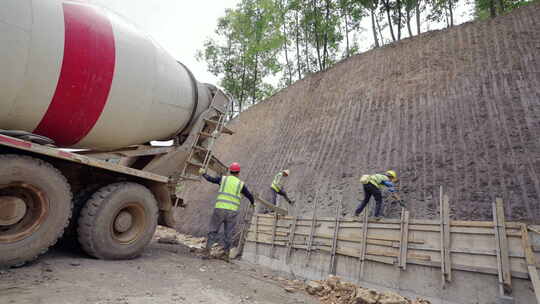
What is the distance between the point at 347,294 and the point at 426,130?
5.76 m

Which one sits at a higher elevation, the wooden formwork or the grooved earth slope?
the grooved earth slope

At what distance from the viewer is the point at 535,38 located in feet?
28.6

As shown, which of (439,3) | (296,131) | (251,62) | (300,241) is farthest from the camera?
(251,62)

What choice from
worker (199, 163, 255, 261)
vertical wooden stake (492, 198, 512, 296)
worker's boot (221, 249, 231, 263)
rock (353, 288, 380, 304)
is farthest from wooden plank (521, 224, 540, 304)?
worker's boot (221, 249, 231, 263)

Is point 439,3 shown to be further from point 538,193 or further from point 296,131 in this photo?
point 538,193

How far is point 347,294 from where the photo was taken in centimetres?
454

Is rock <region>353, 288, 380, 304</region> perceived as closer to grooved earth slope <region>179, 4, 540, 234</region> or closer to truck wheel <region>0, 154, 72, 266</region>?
grooved earth slope <region>179, 4, 540, 234</region>

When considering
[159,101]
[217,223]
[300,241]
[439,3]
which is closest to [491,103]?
[300,241]

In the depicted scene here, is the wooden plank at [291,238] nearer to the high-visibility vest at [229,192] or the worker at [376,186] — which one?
the worker at [376,186]

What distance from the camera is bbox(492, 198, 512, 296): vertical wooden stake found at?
409 cm

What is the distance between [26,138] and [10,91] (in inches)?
24.4

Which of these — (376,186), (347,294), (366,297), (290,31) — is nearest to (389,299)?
(366,297)

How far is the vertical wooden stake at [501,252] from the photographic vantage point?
4.09 metres

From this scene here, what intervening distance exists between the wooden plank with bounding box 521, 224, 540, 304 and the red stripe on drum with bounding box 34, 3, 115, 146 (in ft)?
19.9
